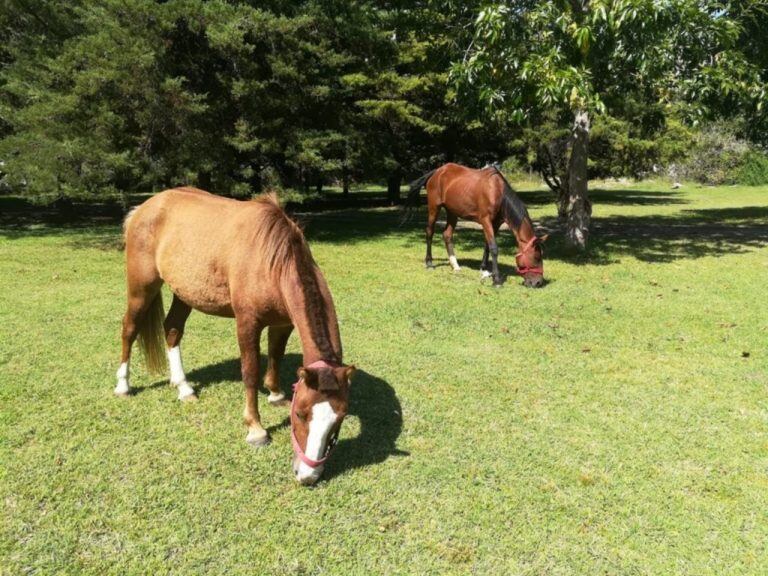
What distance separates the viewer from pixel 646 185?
4069 centimetres

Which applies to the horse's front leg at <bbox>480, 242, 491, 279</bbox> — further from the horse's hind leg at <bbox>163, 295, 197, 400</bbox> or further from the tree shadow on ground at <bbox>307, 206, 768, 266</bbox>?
the horse's hind leg at <bbox>163, 295, 197, 400</bbox>

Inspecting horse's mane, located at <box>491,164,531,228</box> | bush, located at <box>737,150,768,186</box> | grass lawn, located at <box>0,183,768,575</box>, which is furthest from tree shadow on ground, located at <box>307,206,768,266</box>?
bush, located at <box>737,150,768,186</box>

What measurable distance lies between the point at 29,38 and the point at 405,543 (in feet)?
52.3

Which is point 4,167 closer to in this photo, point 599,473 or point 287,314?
point 287,314

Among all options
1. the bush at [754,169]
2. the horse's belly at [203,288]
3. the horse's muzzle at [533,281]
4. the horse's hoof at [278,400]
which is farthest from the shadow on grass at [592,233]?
the bush at [754,169]

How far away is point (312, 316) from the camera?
3.33 metres

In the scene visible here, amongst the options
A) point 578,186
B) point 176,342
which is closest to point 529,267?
point 578,186

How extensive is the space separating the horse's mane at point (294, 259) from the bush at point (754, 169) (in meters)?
42.9

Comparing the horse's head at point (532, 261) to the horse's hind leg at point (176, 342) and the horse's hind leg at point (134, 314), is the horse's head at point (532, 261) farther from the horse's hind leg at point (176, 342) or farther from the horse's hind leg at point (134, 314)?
the horse's hind leg at point (134, 314)

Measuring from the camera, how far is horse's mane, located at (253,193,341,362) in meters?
3.32

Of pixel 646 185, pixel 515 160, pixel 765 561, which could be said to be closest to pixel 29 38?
pixel 765 561

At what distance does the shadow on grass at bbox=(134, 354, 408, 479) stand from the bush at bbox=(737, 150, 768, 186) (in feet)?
138

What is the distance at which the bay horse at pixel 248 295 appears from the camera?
10.3 feet

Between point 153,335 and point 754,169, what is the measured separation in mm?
44396
